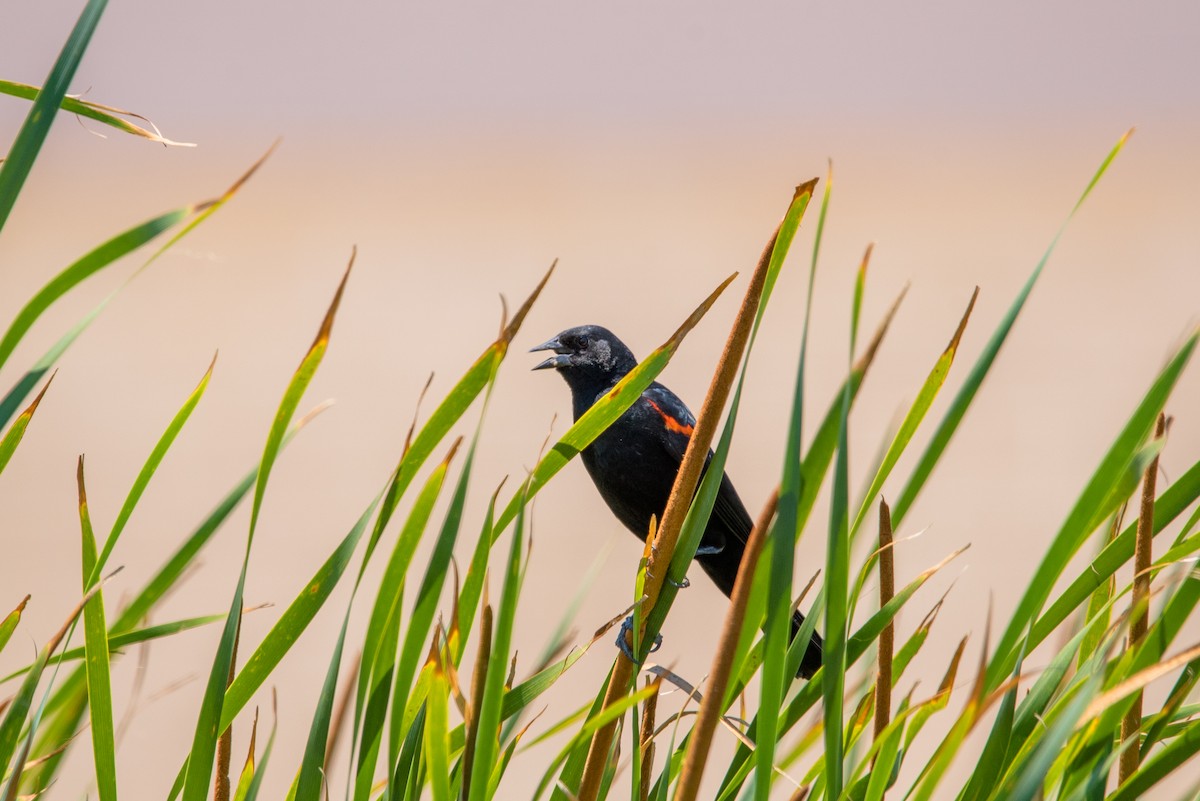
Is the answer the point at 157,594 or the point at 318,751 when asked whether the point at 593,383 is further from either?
the point at 318,751

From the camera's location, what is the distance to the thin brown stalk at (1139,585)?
46.9 inches

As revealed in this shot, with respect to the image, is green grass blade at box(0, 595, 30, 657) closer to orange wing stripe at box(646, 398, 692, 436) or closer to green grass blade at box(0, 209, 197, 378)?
green grass blade at box(0, 209, 197, 378)

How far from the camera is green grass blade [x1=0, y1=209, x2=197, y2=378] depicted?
3.70 feet

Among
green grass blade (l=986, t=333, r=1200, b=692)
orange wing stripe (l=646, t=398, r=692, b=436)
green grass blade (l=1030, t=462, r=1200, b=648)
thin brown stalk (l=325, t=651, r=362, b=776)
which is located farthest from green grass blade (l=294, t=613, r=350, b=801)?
orange wing stripe (l=646, t=398, r=692, b=436)

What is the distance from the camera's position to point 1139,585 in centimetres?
121

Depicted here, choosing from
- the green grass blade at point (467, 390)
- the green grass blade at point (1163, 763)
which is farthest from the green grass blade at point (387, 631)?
the green grass blade at point (1163, 763)

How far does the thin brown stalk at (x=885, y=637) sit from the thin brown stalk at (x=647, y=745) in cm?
26

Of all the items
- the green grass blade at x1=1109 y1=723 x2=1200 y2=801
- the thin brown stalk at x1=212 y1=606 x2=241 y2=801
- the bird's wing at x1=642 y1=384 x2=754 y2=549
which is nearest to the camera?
the green grass blade at x1=1109 y1=723 x2=1200 y2=801

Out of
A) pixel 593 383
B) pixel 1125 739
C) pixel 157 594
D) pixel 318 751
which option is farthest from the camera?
pixel 593 383

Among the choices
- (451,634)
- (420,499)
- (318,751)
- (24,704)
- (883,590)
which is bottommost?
(24,704)

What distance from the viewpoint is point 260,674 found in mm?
1191

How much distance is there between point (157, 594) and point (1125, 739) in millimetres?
1190

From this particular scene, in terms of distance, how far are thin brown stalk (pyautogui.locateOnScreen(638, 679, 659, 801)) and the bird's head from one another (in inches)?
52.3

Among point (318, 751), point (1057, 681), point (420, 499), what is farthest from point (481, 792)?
point (1057, 681)
